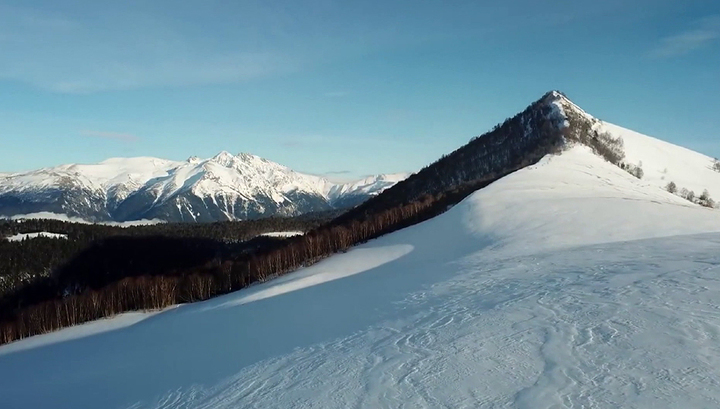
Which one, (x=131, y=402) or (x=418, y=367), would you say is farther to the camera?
(x=131, y=402)

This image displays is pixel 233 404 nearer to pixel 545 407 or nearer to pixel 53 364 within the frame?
pixel 545 407

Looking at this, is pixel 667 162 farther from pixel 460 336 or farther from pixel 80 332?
pixel 80 332

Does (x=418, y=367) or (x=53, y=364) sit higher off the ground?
(x=418, y=367)

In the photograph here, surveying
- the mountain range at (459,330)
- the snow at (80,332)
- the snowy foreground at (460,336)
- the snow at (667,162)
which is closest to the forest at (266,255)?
the snow at (80,332)

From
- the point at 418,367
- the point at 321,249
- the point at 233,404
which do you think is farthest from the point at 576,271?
the point at 321,249

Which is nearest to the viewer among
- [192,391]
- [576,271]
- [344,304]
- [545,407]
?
[545,407]

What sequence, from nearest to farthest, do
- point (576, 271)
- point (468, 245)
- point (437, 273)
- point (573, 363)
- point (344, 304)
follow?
point (573, 363) < point (576, 271) < point (344, 304) < point (437, 273) < point (468, 245)

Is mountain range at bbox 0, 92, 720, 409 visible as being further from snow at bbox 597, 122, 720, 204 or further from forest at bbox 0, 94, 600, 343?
snow at bbox 597, 122, 720, 204

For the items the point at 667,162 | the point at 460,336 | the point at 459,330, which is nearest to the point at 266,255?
the point at 459,330
